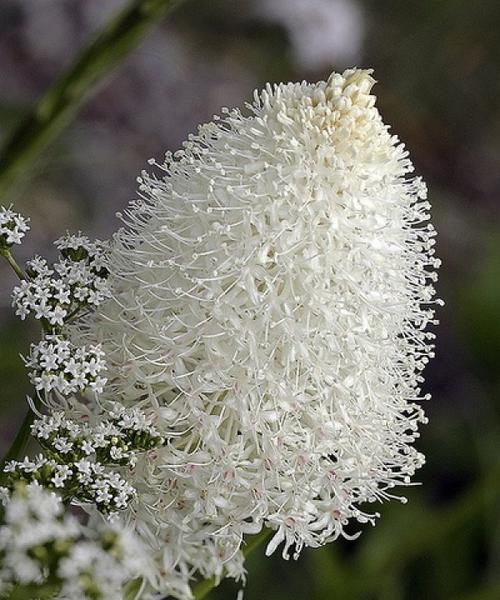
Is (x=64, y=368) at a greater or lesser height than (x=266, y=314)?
lesser

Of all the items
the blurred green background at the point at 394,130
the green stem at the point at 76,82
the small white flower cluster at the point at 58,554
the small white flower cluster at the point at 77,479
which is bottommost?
the small white flower cluster at the point at 58,554

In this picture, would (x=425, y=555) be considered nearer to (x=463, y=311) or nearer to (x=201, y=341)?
(x=463, y=311)

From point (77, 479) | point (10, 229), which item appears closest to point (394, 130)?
point (10, 229)

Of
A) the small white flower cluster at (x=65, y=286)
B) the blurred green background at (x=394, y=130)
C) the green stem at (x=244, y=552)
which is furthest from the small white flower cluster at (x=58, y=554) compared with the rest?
the blurred green background at (x=394, y=130)

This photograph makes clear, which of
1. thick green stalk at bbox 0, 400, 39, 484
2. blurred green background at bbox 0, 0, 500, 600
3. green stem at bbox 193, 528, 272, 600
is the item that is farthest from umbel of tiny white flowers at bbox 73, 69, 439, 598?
blurred green background at bbox 0, 0, 500, 600

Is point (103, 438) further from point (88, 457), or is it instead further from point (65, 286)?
point (65, 286)

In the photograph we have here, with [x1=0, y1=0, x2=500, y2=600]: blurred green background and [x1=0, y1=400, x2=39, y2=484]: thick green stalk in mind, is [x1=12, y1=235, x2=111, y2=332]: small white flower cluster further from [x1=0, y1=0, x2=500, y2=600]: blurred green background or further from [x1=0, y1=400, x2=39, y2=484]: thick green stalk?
[x1=0, y1=0, x2=500, y2=600]: blurred green background

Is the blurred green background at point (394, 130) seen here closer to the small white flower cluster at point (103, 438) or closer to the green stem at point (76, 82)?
the green stem at point (76, 82)
